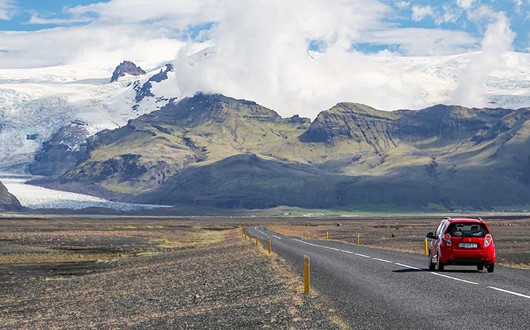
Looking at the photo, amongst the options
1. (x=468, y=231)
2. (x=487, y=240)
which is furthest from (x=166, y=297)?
→ (x=487, y=240)

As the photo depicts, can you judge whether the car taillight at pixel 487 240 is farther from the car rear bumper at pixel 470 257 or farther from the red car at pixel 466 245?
the car rear bumper at pixel 470 257

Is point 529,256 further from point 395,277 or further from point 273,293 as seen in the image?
point 273,293

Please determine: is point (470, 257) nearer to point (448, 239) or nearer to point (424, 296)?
point (448, 239)

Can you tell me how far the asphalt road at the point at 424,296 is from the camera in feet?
78.7

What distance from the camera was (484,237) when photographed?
3984cm

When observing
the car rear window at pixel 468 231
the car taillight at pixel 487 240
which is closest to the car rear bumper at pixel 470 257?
the car taillight at pixel 487 240

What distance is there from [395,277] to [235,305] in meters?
9.58

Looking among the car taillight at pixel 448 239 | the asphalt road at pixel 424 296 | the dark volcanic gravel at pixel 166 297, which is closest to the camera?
the asphalt road at pixel 424 296

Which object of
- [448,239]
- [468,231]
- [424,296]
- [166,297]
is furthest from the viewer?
[468,231]

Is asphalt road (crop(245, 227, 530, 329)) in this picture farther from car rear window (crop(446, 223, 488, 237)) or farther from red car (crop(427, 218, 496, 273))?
car rear window (crop(446, 223, 488, 237))

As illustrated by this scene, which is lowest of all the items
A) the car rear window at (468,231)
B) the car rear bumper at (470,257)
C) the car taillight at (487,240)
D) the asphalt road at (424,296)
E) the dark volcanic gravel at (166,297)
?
the dark volcanic gravel at (166,297)

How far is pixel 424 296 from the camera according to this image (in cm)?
3017

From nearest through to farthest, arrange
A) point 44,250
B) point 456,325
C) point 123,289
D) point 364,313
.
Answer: point 456,325 < point 364,313 < point 123,289 < point 44,250

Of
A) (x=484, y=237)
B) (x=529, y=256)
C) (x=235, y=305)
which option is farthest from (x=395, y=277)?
(x=529, y=256)
